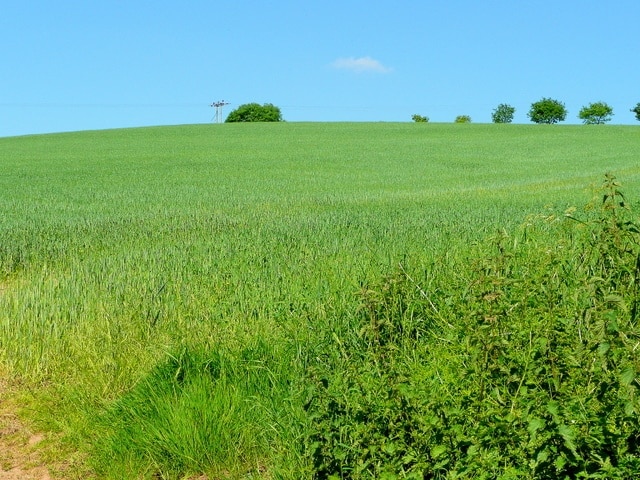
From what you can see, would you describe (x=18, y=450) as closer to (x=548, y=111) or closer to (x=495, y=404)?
(x=495, y=404)

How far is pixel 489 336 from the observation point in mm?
4570

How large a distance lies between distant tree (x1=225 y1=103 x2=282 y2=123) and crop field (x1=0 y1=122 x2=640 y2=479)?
112 metres

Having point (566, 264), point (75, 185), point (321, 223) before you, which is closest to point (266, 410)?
point (566, 264)

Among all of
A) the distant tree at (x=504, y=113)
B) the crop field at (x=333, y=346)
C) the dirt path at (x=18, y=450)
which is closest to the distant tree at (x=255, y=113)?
the distant tree at (x=504, y=113)

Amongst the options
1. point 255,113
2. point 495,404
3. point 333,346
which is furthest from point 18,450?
point 255,113

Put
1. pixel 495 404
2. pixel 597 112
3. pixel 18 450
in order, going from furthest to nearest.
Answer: pixel 597 112 < pixel 18 450 < pixel 495 404

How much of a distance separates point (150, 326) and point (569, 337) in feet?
12.7

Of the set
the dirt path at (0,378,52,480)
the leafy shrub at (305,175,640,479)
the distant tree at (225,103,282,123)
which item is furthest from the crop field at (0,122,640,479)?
the distant tree at (225,103,282,123)

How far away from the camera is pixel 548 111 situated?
5059 inches

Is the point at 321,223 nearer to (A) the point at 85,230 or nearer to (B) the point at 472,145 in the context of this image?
(A) the point at 85,230

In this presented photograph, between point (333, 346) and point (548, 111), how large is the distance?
13010 cm

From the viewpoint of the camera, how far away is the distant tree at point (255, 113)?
12656 centimetres

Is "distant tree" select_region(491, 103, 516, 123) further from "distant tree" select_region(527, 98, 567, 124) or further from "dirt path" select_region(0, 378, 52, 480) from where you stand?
"dirt path" select_region(0, 378, 52, 480)

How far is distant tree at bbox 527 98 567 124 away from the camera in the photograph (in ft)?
421
